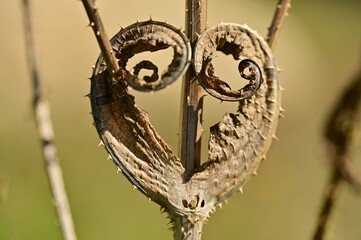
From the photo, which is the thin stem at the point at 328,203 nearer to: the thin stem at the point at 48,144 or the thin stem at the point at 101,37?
the thin stem at the point at 101,37

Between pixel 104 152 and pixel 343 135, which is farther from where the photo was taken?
pixel 104 152

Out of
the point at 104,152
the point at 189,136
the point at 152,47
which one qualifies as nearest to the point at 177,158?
the point at 189,136

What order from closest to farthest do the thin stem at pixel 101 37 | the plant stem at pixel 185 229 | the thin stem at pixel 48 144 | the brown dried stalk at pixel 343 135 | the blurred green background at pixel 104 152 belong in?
the brown dried stalk at pixel 343 135, the thin stem at pixel 101 37, the plant stem at pixel 185 229, the thin stem at pixel 48 144, the blurred green background at pixel 104 152

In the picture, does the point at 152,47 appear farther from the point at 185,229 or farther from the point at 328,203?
the point at 328,203

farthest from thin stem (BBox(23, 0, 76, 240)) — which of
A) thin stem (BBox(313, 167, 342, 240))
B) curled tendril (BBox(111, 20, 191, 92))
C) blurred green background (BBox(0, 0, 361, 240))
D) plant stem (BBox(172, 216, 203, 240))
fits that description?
blurred green background (BBox(0, 0, 361, 240))

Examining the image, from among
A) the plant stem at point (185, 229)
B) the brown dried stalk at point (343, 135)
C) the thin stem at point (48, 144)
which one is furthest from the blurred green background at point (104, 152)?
the brown dried stalk at point (343, 135)
